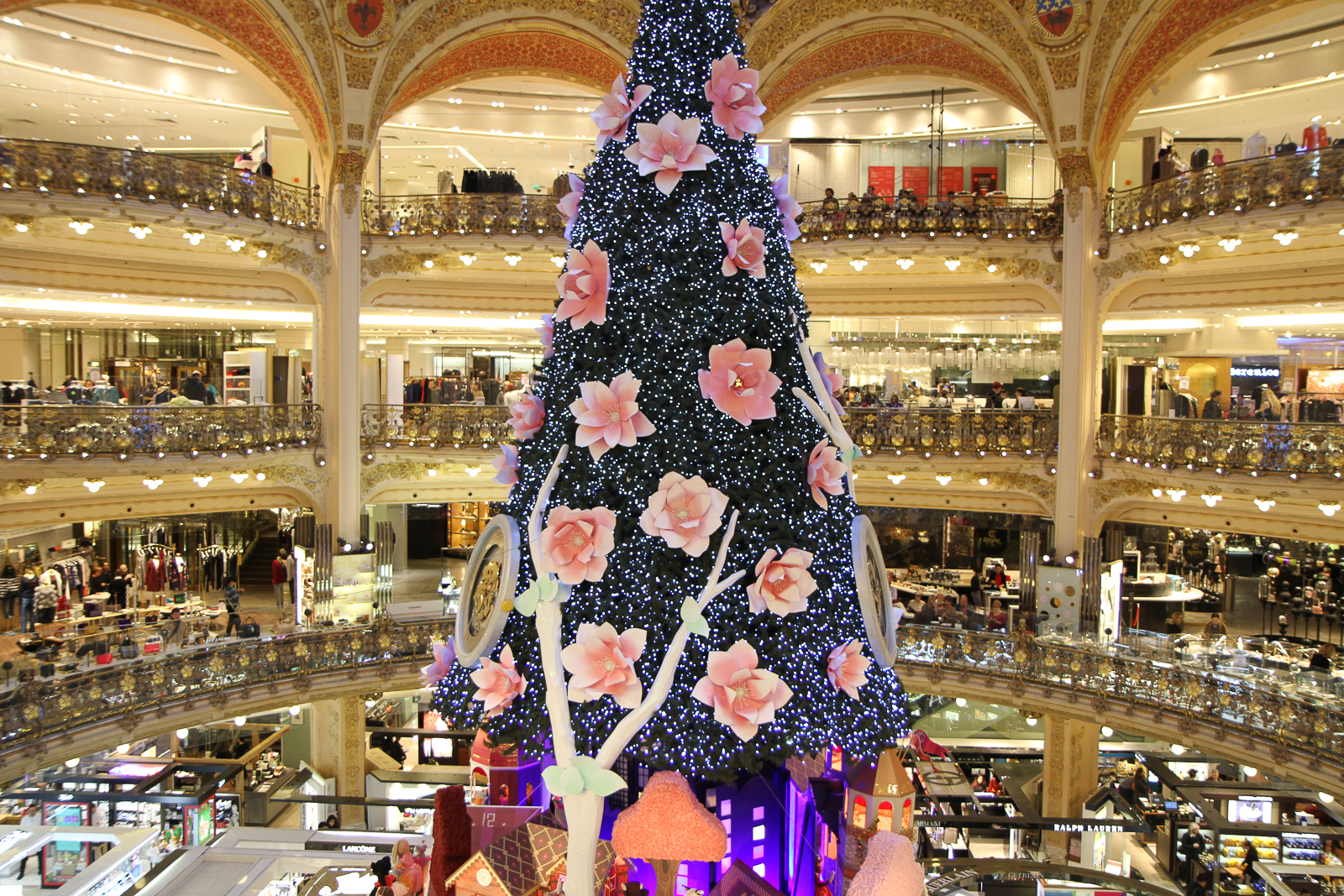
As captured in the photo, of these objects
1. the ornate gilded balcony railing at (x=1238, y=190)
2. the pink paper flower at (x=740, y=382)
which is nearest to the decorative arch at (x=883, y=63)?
the ornate gilded balcony railing at (x=1238, y=190)

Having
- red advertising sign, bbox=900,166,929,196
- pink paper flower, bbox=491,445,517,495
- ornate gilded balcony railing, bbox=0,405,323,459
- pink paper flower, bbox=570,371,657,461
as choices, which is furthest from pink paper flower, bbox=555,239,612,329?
red advertising sign, bbox=900,166,929,196

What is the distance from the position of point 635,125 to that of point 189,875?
8121mm

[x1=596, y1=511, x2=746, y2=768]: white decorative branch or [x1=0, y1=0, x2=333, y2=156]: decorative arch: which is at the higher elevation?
[x1=0, y1=0, x2=333, y2=156]: decorative arch

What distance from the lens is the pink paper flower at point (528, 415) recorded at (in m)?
5.26

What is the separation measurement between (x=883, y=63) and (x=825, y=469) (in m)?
13.1

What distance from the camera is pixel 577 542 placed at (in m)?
4.51

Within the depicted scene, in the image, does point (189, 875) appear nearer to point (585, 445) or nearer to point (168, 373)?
point (585, 445)

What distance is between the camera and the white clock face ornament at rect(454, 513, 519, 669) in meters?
5.02

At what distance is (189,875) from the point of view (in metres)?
8.73

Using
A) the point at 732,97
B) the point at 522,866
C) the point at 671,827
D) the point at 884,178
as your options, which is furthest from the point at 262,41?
the point at 671,827

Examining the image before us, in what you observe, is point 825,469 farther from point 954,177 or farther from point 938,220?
point 954,177

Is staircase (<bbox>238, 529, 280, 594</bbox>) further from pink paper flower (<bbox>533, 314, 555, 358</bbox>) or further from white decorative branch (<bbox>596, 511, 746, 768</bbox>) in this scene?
white decorative branch (<bbox>596, 511, 746, 768</bbox>)

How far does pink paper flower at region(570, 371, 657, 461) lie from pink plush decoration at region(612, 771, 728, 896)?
168 cm

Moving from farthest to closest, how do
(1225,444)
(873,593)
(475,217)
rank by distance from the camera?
1. (475,217)
2. (1225,444)
3. (873,593)
